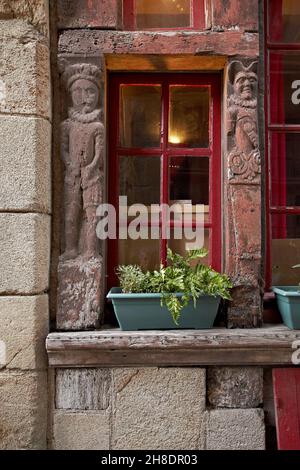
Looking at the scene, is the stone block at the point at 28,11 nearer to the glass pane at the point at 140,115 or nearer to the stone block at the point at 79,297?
the glass pane at the point at 140,115

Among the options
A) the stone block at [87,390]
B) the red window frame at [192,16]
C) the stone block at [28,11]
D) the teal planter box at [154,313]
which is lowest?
the stone block at [87,390]

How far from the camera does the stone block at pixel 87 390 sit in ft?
8.09

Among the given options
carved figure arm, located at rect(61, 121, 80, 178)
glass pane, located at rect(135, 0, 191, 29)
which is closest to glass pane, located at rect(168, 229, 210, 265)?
carved figure arm, located at rect(61, 121, 80, 178)

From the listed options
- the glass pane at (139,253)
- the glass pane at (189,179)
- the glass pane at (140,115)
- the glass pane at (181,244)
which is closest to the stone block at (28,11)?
the glass pane at (140,115)

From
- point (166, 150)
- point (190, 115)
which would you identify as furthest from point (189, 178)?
point (190, 115)

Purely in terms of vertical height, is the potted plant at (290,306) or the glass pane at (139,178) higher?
the glass pane at (139,178)

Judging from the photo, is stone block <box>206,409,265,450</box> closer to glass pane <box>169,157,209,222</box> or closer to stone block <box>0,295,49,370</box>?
stone block <box>0,295,49,370</box>

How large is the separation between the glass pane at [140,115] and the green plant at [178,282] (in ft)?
2.66

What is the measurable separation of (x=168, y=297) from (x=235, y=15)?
1759 millimetres

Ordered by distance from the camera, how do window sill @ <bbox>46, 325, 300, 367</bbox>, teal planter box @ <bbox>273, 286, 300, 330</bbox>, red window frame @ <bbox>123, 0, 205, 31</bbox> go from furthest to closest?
red window frame @ <bbox>123, 0, 205, 31</bbox>
teal planter box @ <bbox>273, 286, 300, 330</bbox>
window sill @ <bbox>46, 325, 300, 367</bbox>

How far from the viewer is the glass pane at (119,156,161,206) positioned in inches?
111

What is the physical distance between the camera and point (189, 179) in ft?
9.27

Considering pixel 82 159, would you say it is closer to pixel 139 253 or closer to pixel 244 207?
pixel 139 253
